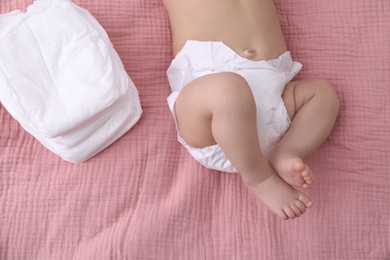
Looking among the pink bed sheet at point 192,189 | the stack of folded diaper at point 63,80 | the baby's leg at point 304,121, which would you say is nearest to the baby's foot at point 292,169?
the baby's leg at point 304,121

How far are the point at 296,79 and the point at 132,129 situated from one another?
50 centimetres

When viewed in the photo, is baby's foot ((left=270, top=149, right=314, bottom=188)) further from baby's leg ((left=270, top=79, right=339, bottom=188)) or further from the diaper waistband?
the diaper waistband

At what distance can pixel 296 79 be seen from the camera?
54.5 inches

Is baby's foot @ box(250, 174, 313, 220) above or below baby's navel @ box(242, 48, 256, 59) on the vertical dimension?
below

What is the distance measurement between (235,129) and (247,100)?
7cm

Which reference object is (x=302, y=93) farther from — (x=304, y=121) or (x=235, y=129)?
(x=235, y=129)

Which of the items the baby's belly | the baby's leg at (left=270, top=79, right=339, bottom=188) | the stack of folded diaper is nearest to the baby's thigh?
the baby's leg at (left=270, top=79, right=339, bottom=188)

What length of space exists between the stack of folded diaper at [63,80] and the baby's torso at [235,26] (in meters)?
0.23

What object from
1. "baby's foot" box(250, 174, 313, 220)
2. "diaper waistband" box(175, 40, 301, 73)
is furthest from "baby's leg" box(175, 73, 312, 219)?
"diaper waistband" box(175, 40, 301, 73)

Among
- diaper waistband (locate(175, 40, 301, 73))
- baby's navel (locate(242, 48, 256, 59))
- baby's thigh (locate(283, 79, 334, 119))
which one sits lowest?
baby's thigh (locate(283, 79, 334, 119))

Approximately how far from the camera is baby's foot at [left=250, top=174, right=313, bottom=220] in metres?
1.18

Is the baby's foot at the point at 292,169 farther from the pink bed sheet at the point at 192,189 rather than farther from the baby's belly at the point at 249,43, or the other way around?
the baby's belly at the point at 249,43

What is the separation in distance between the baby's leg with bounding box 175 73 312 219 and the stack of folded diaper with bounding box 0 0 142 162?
0.19 meters

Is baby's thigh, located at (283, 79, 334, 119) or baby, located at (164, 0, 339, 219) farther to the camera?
baby's thigh, located at (283, 79, 334, 119)
